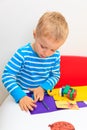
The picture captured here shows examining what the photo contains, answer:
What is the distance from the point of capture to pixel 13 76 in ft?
3.52

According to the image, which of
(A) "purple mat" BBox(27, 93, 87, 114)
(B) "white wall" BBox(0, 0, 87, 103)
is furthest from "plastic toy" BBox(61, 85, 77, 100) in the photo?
(B) "white wall" BBox(0, 0, 87, 103)

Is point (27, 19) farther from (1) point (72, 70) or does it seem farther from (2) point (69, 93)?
(2) point (69, 93)

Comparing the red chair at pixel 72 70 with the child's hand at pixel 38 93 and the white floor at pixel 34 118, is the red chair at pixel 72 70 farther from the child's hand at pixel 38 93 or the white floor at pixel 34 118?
the white floor at pixel 34 118

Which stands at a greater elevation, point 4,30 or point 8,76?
point 4,30

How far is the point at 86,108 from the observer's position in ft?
3.25

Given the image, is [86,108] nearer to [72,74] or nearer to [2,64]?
[72,74]

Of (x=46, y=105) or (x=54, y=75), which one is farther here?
(x=54, y=75)

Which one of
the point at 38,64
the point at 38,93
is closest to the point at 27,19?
the point at 38,64

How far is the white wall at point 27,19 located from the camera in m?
1.24

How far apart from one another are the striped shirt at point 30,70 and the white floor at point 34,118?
0.40 feet

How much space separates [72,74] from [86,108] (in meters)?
0.32

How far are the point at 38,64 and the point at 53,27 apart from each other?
22 centimetres

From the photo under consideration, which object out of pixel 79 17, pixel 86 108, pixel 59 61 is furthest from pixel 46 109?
pixel 79 17

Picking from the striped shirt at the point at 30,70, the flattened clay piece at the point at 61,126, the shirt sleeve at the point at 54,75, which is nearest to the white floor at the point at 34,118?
the flattened clay piece at the point at 61,126
